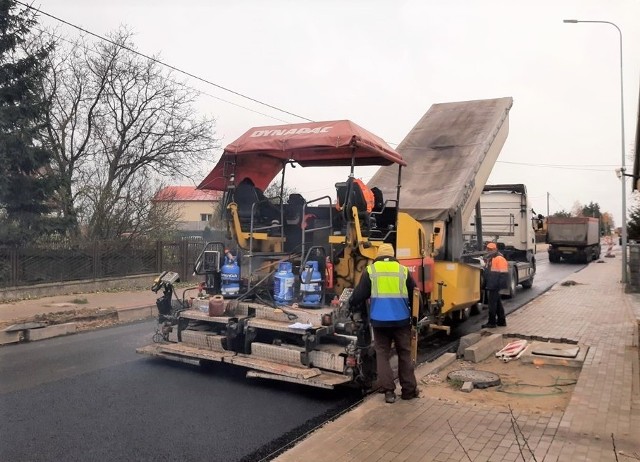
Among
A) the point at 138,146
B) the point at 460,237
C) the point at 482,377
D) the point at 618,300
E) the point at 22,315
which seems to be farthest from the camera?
the point at 138,146

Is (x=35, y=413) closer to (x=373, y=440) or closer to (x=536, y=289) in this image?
(x=373, y=440)

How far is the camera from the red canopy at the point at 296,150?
670cm

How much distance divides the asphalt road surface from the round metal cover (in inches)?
49.2

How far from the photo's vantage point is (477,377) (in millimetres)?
6422

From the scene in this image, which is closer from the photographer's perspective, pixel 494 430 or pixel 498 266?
pixel 494 430

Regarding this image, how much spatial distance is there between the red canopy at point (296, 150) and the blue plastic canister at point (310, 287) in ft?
5.06

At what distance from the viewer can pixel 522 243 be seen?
55.9 ft

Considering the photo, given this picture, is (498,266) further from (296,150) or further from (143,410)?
(143,410)

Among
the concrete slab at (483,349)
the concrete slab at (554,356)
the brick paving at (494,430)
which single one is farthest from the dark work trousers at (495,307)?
the brick paving at (494,430)

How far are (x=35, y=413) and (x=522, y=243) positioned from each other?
→ 1486 cm

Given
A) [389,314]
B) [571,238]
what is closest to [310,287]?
[389,314]

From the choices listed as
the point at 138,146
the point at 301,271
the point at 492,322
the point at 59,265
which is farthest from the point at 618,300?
the point at 138,146

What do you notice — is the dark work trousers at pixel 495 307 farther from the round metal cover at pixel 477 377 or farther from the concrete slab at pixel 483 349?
the round metal cover at pixel 477 377

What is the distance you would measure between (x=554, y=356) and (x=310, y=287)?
3699 millimetres
